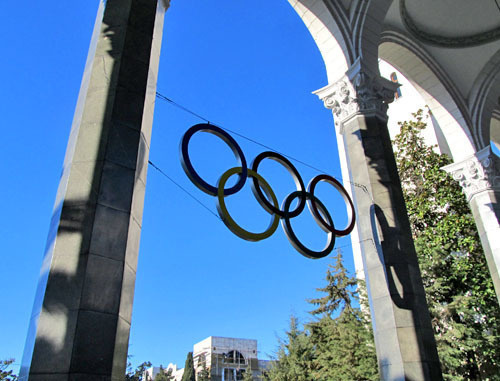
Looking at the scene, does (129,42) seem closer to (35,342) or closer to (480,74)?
(35,342)

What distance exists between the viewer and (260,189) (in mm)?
8664

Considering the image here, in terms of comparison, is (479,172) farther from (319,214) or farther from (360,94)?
(319,214)

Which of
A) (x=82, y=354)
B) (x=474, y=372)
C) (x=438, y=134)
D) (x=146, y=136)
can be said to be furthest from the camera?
(x=438, y=134)

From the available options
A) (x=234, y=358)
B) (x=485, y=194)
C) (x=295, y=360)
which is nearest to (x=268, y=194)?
(x=485, y=194)

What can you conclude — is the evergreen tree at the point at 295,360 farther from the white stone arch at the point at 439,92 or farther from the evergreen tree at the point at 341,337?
the white stone arch at the point at 439,92

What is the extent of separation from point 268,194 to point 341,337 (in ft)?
44.9

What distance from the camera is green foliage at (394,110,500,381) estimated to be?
56.3ft

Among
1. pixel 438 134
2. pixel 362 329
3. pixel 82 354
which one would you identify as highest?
pixel 438 134

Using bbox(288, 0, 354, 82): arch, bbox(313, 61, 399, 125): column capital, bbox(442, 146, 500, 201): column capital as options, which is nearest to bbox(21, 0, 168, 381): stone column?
bbox(313, 61, 399, 125): column capital

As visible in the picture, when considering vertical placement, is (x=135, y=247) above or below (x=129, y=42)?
below

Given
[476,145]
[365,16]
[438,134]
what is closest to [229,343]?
[438,134]

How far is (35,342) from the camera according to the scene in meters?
4.62

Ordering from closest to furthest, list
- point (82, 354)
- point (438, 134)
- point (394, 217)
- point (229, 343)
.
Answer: point (82, 354)
point (394, 217)
point (438, 134)
point (229, 343)

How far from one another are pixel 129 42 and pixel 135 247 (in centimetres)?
341
